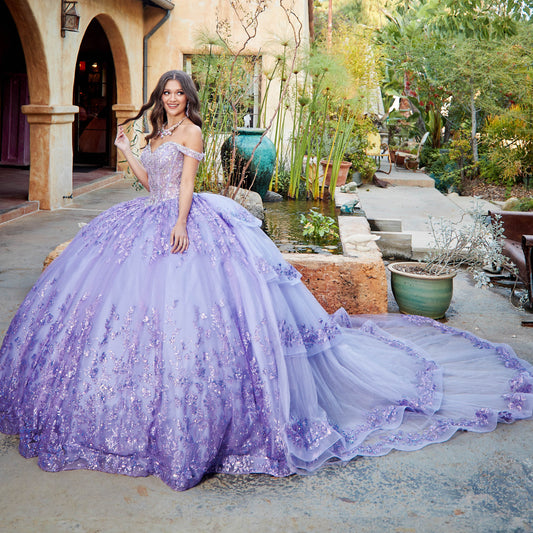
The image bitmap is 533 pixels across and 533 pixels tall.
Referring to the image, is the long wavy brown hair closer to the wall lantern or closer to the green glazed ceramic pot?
the green glazed ceramic pot

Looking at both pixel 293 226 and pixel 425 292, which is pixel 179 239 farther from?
pixel 293 226

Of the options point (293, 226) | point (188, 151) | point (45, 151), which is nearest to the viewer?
point (188, 151)

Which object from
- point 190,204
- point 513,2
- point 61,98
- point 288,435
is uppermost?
point 513,2

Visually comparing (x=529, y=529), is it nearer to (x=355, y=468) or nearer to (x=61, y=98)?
(x=355, y=468)

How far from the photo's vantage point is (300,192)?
7.28 m

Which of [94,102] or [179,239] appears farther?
[94,102]

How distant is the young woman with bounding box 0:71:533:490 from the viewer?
2.37 meters

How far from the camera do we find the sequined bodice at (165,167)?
2777 millimetres

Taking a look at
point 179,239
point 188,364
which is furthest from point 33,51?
point 188,364

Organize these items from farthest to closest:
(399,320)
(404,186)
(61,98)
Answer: (404,186), (61,98), (399,320)

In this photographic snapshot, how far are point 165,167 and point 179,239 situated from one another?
390 millimetres

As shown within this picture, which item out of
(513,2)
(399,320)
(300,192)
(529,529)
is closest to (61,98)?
(300,192)

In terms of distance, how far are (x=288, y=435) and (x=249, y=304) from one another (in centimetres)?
52

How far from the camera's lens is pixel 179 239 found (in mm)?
2621
